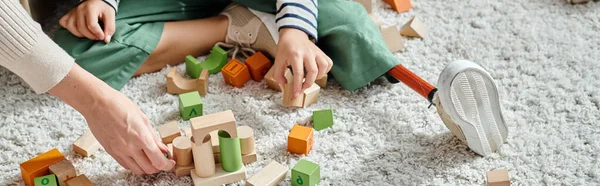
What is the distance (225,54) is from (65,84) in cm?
40

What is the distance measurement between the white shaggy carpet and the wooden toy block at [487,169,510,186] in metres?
0.03

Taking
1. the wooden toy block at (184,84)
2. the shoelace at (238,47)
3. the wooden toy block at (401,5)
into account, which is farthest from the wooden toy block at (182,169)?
the wooden toy block at (401,5)

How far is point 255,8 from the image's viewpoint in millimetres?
1394

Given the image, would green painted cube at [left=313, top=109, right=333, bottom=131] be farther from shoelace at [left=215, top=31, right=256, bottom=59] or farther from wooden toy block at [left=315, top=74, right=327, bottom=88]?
shoelace at [left=215, top=31, right=256, bottom=59]

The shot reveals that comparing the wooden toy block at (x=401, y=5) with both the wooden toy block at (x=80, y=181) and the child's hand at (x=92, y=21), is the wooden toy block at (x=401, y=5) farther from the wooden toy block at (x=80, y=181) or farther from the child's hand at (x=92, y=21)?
the wooden toy block at (x=80, y=181)

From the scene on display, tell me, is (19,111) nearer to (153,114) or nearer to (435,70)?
(153,114)

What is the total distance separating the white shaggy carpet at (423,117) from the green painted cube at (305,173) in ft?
0.10

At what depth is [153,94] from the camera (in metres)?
1.34

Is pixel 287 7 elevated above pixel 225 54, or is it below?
above

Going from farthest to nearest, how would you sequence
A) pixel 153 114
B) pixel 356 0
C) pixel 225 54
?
pixel 356 0, pixel 225 54, pixel 153 114

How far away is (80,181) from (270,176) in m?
0.27

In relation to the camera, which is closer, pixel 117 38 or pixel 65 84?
pixel 65 84

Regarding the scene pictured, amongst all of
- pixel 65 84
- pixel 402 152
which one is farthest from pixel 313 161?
pixel 65 84

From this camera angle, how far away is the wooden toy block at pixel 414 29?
147 cm
